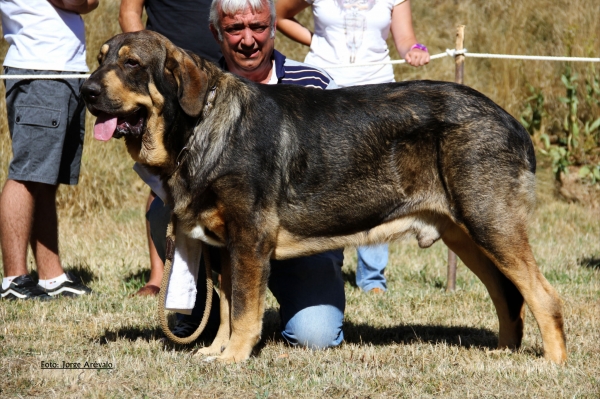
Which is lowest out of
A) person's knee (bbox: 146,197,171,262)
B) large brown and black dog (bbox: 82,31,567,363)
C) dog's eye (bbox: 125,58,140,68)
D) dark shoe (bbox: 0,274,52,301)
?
dark shoe (bbox: 0,274,52,301)

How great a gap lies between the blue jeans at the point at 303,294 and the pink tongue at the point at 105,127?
40.8 inches

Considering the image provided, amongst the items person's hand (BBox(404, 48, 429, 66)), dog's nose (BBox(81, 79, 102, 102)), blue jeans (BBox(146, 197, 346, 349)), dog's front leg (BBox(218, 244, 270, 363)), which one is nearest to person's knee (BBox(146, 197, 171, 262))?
blue jeans (BBox(146, 197, 346, 349))

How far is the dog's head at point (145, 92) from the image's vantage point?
3.76 m

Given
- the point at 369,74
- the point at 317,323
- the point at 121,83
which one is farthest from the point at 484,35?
the point at 121,83

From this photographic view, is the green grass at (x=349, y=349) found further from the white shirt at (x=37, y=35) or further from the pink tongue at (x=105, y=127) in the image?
the white shirt at (x=37, y=35)

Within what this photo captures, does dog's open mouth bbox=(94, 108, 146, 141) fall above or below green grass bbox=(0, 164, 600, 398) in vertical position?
above

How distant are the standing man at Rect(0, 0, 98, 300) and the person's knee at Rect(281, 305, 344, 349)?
7.01 feet

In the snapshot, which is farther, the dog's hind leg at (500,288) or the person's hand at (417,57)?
the person's hand at (417,57)

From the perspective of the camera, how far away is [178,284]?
4352mm

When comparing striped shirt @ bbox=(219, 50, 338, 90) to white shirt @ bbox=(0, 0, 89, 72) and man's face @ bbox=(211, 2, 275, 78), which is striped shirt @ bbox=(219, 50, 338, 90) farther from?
white shirt @ bbox=(0, 0, 89, 72)

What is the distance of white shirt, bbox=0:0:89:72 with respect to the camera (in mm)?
5646

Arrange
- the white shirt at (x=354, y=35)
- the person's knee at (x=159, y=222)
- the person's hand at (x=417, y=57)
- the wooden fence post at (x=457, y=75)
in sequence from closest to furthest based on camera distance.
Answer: the person's knee at (x=159, y=222), the person's hand at (x=417, y=57), the white shirt at (x=354, y=35), the wooden fence post at (x=457, y=75)

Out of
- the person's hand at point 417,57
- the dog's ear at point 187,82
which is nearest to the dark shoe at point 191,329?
the dog's ear at point 187,82

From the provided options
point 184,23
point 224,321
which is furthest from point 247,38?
point 224,321
